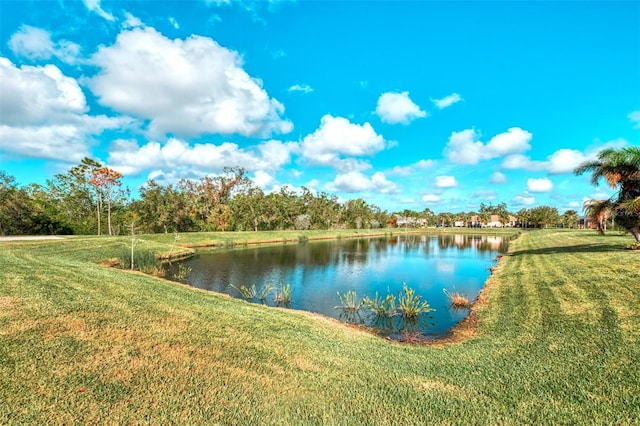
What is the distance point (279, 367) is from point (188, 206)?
165 feet

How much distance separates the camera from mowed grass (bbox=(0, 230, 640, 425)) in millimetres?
3916

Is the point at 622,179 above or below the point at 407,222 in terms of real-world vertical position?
above

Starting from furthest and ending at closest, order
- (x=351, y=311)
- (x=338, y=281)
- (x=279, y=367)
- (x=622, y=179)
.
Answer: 1. (x=338, y=281)
2. (x=622, y=179)
3. (x=351, y=311)
4. (x=279, y=367)

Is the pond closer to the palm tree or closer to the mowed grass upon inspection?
the mowed grass

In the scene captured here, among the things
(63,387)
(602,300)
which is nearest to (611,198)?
(602,300)

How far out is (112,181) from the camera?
42.3 metres

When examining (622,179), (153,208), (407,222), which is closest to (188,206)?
(153,208)

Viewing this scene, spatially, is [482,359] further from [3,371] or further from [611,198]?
[611,198]

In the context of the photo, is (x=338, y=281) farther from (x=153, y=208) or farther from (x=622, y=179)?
(x=153, y=208)

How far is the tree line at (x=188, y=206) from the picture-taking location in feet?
52.8

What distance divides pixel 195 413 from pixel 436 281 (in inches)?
698

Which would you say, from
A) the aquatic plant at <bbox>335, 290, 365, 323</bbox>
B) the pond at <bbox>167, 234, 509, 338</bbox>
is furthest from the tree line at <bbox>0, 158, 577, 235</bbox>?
the aquatic plant at <bbox>335, 290, 365, 323</bbox>

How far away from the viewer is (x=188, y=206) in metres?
51.4

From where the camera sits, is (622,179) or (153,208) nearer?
(622,179)
